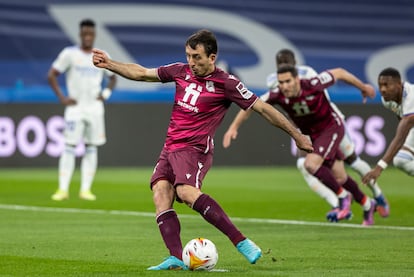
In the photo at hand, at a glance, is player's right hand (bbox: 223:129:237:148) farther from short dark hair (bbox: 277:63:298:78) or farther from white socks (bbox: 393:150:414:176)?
white socks (bbox: 393:150:414:176)

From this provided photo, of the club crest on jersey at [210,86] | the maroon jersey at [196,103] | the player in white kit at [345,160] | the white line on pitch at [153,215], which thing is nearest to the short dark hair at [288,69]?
the player in white kit at [345,160]

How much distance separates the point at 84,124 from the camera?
1698 centimetres

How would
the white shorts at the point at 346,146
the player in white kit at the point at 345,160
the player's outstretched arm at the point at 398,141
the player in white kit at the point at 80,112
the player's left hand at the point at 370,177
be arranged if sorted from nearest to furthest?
the player's left hand at the point at 370,177 → the player's outstretched arm at the point at 398,141 → the player in white kit at the point at 345,160 → the white shorts at the point at 346,146 → the player in white kit at the point at 80,112

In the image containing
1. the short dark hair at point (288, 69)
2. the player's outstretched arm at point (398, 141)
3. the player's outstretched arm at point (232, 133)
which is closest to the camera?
the player's outstretched arm at point (398, 141)

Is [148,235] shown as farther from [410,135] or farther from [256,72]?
[256,72]

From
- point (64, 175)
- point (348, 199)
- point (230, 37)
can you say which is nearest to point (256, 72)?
point (230, 37)

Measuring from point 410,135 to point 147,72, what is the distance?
4958mm

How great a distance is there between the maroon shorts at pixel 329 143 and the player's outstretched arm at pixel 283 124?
4.68 m

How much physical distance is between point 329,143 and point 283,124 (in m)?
4.87

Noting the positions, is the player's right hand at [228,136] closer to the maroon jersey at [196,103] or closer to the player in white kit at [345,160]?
the player in white kit at [345,160]

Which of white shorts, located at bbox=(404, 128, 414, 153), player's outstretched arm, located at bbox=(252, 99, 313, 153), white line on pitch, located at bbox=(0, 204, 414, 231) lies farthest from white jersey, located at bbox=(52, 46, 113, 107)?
player's outstretched arm, located at bbox=(252, 99, 313, 153)

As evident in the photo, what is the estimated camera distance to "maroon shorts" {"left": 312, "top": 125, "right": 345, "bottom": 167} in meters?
13.6

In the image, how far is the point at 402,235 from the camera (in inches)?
462

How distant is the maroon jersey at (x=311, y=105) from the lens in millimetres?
13422
